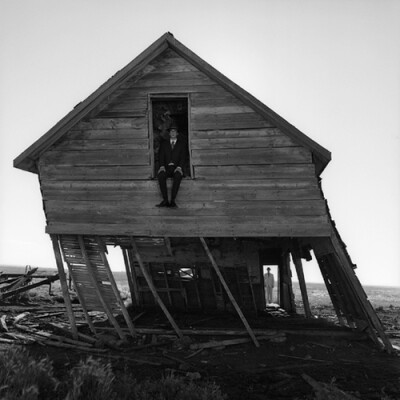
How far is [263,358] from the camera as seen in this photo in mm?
9469

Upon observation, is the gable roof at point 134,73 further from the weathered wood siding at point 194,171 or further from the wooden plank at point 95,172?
the wooden plank at point 95,172

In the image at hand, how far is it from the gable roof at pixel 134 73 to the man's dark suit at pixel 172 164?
6.29 ft

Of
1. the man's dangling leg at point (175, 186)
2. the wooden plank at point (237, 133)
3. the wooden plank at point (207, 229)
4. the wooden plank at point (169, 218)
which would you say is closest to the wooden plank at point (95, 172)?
the man's dangling leg at point (175, 186)

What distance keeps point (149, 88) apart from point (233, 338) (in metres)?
6.89

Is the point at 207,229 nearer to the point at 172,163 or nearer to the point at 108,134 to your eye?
the point at 172,163

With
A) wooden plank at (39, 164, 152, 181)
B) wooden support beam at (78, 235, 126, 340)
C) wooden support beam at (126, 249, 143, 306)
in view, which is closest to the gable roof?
wooden plank at (39, 164, 152, 181)

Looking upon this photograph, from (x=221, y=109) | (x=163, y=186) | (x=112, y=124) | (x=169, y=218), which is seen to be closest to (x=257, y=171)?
(x=221, y=109)

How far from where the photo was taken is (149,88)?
1094cm

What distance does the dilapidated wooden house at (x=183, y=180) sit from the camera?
1030cm

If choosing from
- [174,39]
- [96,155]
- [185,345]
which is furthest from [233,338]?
[174,39]

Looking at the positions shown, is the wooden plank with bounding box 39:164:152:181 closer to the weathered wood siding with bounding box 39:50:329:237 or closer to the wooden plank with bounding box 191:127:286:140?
the weathered wood siding with bounding box 39:50:329:237

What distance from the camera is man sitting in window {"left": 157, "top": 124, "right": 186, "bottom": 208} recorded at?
33.6 feet

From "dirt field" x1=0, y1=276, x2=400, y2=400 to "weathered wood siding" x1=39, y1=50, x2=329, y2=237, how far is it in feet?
9.03

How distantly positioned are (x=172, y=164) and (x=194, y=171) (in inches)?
22.7
